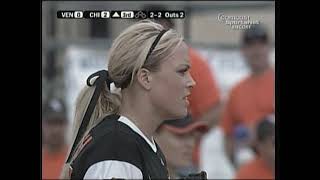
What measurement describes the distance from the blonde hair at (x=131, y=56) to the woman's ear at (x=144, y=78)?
0.03 feet

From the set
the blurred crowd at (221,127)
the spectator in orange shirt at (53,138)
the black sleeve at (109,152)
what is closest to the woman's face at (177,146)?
the blurred crowd at (221,127)

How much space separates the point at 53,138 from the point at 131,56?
1140mm

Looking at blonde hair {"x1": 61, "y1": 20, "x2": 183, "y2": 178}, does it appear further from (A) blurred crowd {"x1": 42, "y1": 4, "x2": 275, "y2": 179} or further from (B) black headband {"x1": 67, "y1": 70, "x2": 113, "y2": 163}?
(A) blurred crowd {"x1": 42, "y1": 4, "x2": 275, "y2": 179}

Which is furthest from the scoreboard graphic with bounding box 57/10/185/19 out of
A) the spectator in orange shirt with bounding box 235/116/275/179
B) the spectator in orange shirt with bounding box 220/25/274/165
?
the spectator in orange shirt with bounding box 235/116/275/179

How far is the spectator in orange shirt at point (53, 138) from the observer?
9.76 ft

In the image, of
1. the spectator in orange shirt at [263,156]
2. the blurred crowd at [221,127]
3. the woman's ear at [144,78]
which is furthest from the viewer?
the spectator in orange shirt at [263,156]

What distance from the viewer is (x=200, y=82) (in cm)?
307

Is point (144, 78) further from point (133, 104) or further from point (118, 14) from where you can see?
point (118, 14)

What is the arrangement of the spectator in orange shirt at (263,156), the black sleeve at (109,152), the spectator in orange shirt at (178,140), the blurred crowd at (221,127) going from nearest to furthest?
the black sleeve at (109,152), the spectator in orange shirt at (178,140), the blurred crowd at (221,127), the spectator in orange shirt at (263,156)

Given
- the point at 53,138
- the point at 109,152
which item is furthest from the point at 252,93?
the point at 109,152

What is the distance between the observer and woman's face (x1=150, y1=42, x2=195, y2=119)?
2.15 metres

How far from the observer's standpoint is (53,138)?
10.3 ft

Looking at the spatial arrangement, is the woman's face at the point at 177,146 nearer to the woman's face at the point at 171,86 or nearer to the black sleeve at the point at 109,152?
the woman's face at the point at 171,86

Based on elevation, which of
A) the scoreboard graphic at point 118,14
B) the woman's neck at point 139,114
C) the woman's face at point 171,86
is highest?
the scoreboard graphic at point 118,14
